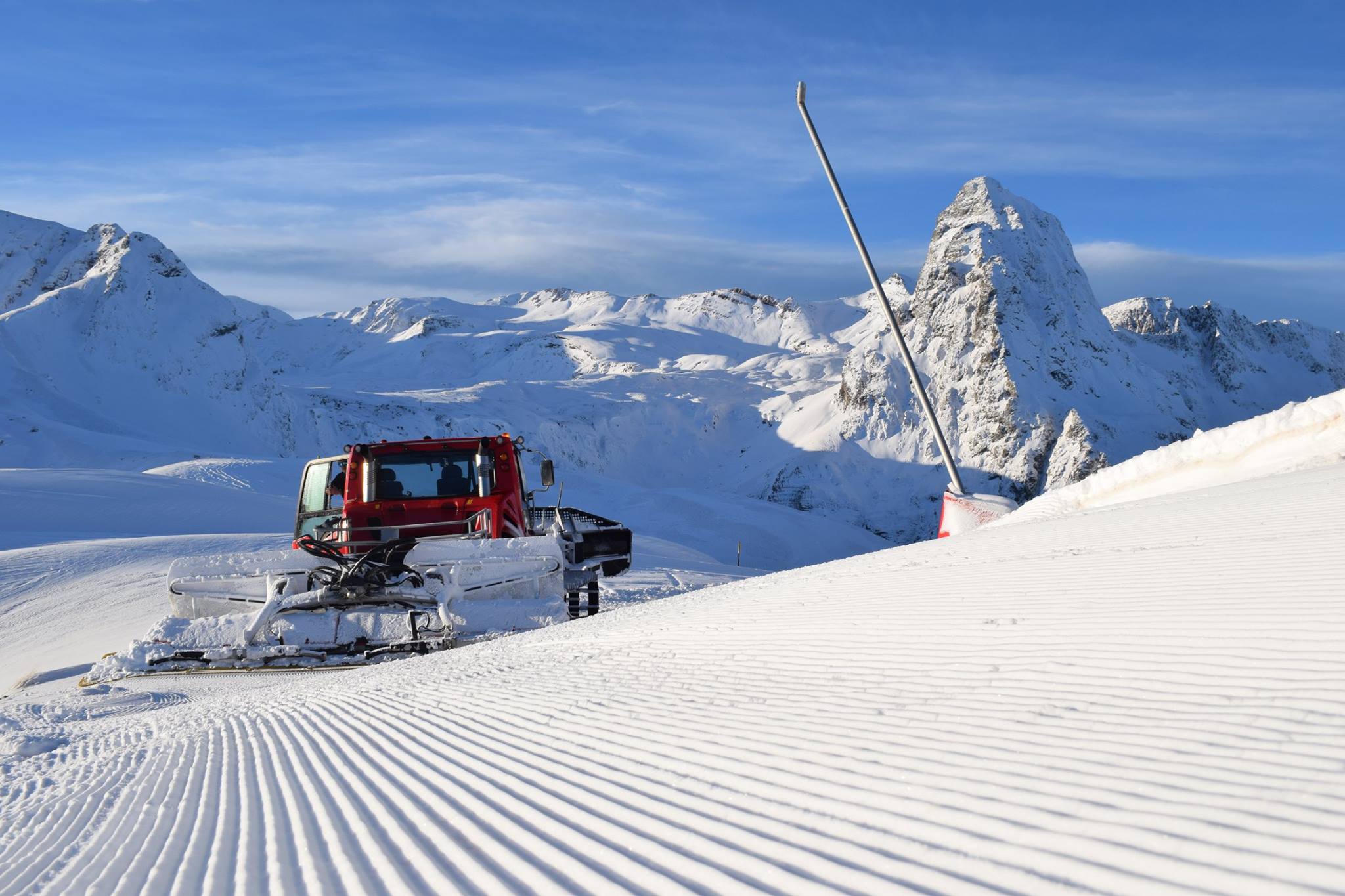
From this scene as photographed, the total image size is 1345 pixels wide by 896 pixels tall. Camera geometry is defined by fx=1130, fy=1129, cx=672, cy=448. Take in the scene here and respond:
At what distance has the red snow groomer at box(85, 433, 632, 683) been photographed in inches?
418

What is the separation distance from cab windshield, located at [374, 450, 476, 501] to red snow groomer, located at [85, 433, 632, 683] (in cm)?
2

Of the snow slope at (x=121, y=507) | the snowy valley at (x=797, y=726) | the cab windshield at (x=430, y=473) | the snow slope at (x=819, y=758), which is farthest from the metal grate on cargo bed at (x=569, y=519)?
the snow slope at (x=121, y=507)

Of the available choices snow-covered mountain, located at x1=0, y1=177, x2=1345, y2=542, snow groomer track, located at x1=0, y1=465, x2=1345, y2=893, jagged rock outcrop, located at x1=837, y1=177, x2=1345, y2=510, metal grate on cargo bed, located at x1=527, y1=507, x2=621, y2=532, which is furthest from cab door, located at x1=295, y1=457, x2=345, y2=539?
jagged rock outcrop, located at x1=837, y1=177, x2=1345, y2=510

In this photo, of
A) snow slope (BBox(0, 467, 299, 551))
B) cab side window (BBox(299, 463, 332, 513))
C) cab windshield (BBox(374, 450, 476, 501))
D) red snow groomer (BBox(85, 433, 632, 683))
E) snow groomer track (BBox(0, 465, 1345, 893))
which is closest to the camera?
snow groomer track (BBox(0, 465, 1345, 893))

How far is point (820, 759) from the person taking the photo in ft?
12.7

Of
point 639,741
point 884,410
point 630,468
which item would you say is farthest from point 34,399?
point 639,741

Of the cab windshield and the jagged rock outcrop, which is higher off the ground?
the jagged rock outcrop

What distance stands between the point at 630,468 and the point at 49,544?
218 ft

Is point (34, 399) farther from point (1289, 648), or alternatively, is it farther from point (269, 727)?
point (1289, 648)

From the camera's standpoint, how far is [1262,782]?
2.90 meters

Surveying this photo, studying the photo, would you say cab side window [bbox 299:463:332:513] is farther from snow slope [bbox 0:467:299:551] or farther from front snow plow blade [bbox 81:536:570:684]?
snow slope [bbox 0:467:299:551]

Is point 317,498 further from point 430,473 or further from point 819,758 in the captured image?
point 819,758

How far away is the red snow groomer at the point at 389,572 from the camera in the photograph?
34.8 ft

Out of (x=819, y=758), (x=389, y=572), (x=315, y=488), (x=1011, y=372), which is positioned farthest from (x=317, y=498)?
(x=1011, y=372)
